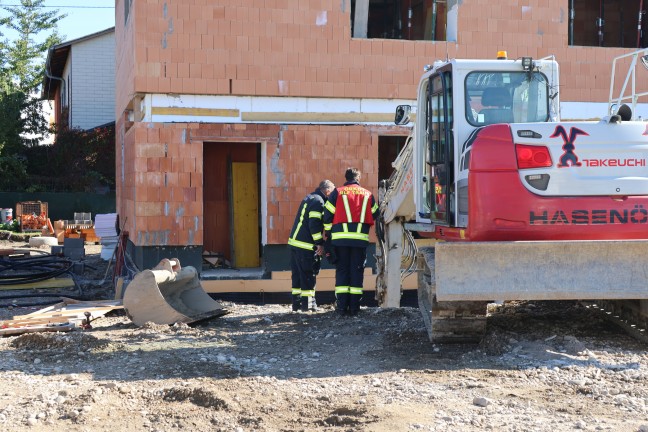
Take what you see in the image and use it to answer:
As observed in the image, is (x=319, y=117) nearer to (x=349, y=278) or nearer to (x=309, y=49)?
(x=309, y=49)

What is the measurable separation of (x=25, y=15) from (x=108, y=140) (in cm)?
1773

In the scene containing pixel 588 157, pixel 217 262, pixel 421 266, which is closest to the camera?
pixel 588 157

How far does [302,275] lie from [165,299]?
2353 mm

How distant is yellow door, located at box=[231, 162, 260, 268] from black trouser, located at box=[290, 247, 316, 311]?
13.7 ft

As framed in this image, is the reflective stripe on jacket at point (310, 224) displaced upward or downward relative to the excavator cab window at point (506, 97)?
downward

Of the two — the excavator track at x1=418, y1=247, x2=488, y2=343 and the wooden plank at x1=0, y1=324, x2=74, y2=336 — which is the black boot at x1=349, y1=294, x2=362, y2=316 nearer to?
the excavator track at x1=418, y1=247, x2=488, y2=343

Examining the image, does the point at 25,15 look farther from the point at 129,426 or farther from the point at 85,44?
the point at 129,426

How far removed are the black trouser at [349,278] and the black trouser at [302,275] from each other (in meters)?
1.17

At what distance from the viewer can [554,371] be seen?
7.45m

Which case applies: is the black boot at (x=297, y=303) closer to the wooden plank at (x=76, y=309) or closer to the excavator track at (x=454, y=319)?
the wooden plank at (x=76, y=309)

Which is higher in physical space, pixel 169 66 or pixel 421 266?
pixel 169 66

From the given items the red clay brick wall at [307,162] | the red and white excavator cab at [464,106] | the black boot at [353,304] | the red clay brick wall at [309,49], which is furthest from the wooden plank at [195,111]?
the red and white excavator cab at [464,106]

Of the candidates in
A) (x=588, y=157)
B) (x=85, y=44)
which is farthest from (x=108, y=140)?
(x=588, y=157)

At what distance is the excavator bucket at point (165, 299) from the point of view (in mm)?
10180
